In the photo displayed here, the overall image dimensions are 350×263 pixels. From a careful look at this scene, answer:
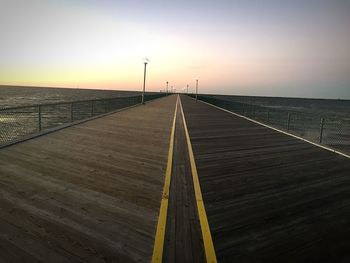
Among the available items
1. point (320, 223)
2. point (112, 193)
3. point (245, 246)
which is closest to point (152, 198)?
point (112, 193)

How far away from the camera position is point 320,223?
390 centimetres

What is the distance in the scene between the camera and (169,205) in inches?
171

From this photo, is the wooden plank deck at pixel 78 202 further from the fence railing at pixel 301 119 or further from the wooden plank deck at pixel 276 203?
the fence railing at pixel 301 119

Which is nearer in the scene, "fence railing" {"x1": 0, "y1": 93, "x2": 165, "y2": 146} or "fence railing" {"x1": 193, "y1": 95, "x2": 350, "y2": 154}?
"fence railing" {"x1": 0, "y1": 93, "x2": 165, "y2": 146}

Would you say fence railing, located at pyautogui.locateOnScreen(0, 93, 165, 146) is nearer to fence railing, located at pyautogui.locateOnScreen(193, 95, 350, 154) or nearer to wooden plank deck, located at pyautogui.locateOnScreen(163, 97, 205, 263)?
wooden plank deck, located at pyautogui.locateOnScreen(163, 97, 205, 263)

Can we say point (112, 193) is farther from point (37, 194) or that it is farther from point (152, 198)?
point (37, 194)

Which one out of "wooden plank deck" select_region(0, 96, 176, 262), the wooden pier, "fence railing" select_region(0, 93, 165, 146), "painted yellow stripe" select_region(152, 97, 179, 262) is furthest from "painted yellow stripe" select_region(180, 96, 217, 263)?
"fence railing" select_region(0, 93, 165, 146)

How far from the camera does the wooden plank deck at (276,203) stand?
322 cm

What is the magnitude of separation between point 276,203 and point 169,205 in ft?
6.35

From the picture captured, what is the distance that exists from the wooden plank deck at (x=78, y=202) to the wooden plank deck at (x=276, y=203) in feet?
3.54

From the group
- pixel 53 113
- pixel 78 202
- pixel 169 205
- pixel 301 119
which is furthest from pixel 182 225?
pixel 301 119

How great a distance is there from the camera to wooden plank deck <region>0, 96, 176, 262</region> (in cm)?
307

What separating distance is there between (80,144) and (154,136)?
3.14 m

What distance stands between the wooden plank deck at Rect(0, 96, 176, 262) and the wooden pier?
16 millimetres
